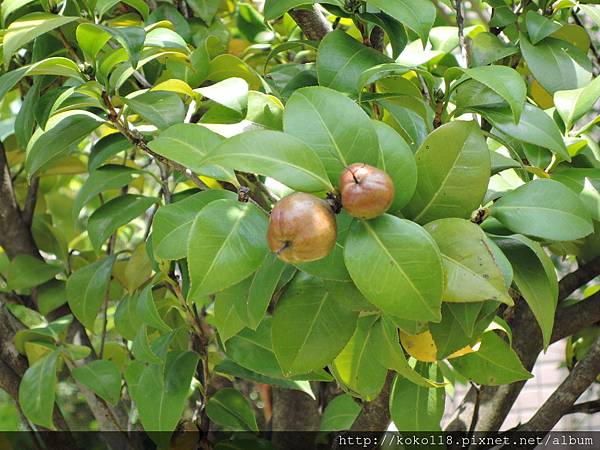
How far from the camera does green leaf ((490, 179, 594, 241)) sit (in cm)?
69

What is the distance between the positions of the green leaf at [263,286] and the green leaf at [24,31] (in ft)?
1.02

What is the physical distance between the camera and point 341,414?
4.00 ft

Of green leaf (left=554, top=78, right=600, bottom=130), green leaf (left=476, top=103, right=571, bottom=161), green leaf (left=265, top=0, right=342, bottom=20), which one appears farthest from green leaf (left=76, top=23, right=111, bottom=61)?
green leaf (left=554, top=78, right=600, bottom=130)

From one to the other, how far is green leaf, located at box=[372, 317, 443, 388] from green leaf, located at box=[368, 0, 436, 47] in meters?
0.28

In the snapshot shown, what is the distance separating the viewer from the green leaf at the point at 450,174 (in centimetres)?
67

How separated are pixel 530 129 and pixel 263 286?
0.31 m

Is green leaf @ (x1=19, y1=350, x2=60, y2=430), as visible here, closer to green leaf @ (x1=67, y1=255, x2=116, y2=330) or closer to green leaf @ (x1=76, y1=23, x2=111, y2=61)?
green leaf @ (x1=67, y1=255, x2=116, y2=330)

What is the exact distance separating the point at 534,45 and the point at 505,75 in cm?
28

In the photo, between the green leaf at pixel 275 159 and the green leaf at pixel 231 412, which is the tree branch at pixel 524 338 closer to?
the green leaf at pixel 231 412

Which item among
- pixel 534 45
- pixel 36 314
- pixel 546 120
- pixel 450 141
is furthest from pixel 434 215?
pixel 36 314

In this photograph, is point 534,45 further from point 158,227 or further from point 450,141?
point 158,227

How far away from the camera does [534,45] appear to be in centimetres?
98

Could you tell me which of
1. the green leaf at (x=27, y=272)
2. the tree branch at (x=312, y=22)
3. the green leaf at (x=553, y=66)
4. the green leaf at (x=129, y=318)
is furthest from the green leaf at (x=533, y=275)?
the green leaf at (x=27, y=272)

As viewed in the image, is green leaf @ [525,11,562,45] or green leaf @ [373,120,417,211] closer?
green leaf @ [373,120,417,211]
